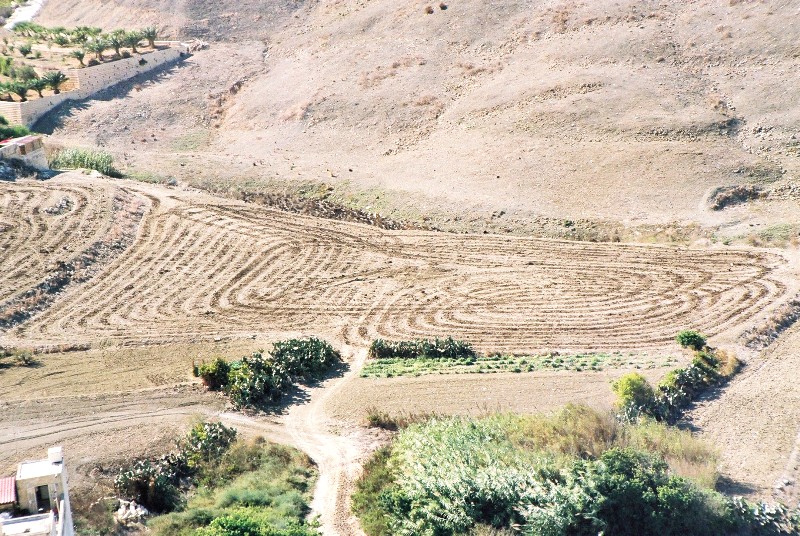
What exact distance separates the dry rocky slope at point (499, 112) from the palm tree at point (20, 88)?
293 centimetres

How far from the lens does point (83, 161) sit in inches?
1839

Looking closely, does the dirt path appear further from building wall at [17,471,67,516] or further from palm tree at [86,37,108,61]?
palm tree at [86,37,108,61]

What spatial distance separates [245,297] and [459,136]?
17.9 metres

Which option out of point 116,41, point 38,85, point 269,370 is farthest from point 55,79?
point 269,370

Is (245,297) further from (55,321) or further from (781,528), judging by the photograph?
(781,528)

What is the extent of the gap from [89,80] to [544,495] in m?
46.4

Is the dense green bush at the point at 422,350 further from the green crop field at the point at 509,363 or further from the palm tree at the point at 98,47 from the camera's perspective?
the palm tree at the point at 98,47

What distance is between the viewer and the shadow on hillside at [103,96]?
2127 inches

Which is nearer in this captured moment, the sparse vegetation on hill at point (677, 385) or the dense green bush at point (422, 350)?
the sparse vegetation on hill at point (677, 385)

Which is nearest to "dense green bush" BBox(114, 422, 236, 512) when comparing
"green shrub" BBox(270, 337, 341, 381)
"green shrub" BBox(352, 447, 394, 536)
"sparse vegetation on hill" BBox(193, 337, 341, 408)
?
"sparse vegetation on hill" BBox(193, 337, 341, 408)

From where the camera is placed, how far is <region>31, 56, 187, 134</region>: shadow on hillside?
54031mm

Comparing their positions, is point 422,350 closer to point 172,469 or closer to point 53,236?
point 172,469

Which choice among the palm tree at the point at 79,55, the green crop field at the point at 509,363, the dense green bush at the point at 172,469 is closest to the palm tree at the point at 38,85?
the palm tree at the point at 79,55

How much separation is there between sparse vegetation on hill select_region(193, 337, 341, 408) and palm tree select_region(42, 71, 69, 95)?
32.8 m
